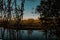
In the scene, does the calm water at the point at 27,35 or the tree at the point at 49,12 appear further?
the tree at the point at 49,12

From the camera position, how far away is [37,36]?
289 centimetres

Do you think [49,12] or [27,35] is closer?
[27,35]

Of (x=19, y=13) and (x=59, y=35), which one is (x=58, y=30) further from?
(x=19, y=13)

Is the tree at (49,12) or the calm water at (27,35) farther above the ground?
the tree at (49,12)

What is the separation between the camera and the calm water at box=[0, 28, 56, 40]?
2469mm

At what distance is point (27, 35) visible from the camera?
267 cm

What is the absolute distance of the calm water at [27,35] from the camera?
2.47 metres

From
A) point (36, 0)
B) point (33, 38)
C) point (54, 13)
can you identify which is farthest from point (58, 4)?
point (33, 38)

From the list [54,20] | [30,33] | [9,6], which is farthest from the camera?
[54,20]

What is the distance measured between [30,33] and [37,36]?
0.55ft

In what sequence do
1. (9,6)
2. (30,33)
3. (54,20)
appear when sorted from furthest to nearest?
(54,20)
(30,33)
(9,6)

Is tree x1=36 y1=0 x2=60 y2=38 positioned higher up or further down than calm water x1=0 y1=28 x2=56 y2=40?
higher up

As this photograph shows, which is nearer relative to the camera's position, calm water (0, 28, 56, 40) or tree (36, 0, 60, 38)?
calm water (0, 28, 56, 40)

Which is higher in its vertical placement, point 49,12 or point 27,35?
point 49,12
